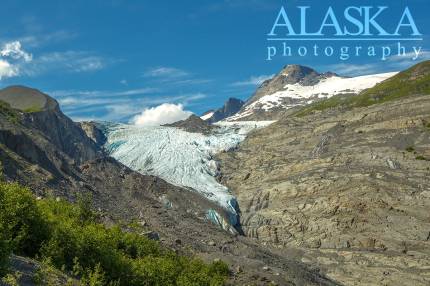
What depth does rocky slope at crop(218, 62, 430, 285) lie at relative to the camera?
71250mm

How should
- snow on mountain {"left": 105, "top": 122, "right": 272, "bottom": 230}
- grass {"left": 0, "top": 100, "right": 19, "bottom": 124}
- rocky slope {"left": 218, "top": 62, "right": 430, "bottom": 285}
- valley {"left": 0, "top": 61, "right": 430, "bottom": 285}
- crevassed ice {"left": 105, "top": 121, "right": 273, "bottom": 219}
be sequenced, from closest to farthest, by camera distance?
1. valley {"left": 0, "top": 61, "right": 430, "bottom": 285}
2. grass {"left": 0, "top": 100, "right": 19, "bottom": 124}
3. rocky slope {"left": 218, "top": 62, "right": 430, "bottom": 285}
4. snow on mountain {"left": 105, "top": 122, "right": 272, "bottom": 230}
5. crevassed ice {"left": 105, "top": 121, "right": 273, "bottom": 219}

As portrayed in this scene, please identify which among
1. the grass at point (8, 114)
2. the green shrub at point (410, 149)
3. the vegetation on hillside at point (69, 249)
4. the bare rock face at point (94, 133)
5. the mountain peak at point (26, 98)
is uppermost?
the mountain peak at point (26, 98)

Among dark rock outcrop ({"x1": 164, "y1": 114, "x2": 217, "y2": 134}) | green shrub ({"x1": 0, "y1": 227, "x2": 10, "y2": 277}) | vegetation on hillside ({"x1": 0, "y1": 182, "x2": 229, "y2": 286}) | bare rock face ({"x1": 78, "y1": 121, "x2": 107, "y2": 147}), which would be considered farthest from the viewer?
dark rock outcrop ({"x1": 164, "y1": 114, "x2": 217, "y2": 134})

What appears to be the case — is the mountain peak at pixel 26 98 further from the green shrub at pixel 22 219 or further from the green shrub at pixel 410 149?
the green shrub at pixel 22 219

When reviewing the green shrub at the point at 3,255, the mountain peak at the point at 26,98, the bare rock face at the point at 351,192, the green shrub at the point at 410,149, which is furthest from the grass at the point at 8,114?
the green shrub at the point at 410,149

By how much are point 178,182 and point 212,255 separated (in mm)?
69765

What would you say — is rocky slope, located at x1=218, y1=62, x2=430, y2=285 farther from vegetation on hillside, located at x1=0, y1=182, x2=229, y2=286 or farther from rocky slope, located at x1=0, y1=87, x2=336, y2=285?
vegetation on hillside, located at x1=0, y1=182, x2=229, y2=286

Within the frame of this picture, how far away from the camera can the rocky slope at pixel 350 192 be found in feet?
234

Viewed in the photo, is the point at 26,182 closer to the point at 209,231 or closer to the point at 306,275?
the point at 209,231

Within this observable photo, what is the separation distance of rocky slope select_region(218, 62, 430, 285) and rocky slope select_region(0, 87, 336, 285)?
30.4 feet

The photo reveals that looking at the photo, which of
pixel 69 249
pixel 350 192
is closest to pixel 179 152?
pixel 350 192

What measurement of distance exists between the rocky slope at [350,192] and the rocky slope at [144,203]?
9279mm

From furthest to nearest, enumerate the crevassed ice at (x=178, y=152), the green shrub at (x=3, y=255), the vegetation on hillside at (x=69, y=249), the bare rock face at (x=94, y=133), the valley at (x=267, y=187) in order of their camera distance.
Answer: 1. the bare rock face at (x=94, y=133)
2. the crevassed ice at (x=178, y=152)
3. the valley at (x=267, y=187)
4. the vegetation on hillside at (x=69, y=249)
5. the green shrub at (x=3, y=255)

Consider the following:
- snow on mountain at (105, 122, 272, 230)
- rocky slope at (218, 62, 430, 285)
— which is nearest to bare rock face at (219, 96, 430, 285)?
rocky slope at (218, 62, 430, 285)
